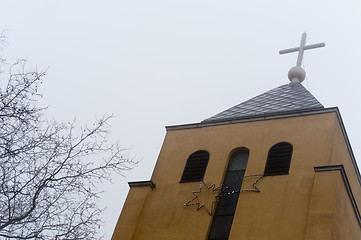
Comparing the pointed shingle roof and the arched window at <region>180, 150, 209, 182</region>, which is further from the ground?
the pointed shingle roof

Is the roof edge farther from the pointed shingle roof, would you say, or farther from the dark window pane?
the dark window pane

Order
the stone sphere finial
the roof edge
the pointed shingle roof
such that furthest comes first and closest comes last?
the stone sphere finial
the pointed shingle roof
the roof edge

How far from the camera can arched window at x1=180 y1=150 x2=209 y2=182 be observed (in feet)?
57.1

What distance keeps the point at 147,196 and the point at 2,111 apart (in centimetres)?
586

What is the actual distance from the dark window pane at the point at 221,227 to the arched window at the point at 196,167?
1496mm

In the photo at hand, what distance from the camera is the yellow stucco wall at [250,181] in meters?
15.1

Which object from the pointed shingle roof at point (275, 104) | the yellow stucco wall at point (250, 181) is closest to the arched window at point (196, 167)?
the yellow stucco wall at point (250, 181)

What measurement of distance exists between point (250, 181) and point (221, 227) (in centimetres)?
137

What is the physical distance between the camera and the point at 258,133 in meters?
17.9

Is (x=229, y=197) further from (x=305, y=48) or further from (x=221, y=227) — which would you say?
(x=305, y=48)

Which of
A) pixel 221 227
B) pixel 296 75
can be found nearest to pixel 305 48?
pixel 296 75

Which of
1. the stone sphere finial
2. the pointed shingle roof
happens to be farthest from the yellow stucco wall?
the stone sphere finial

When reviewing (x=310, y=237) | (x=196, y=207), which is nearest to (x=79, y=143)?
(x=196, y=207)

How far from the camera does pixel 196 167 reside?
17.7 meters
